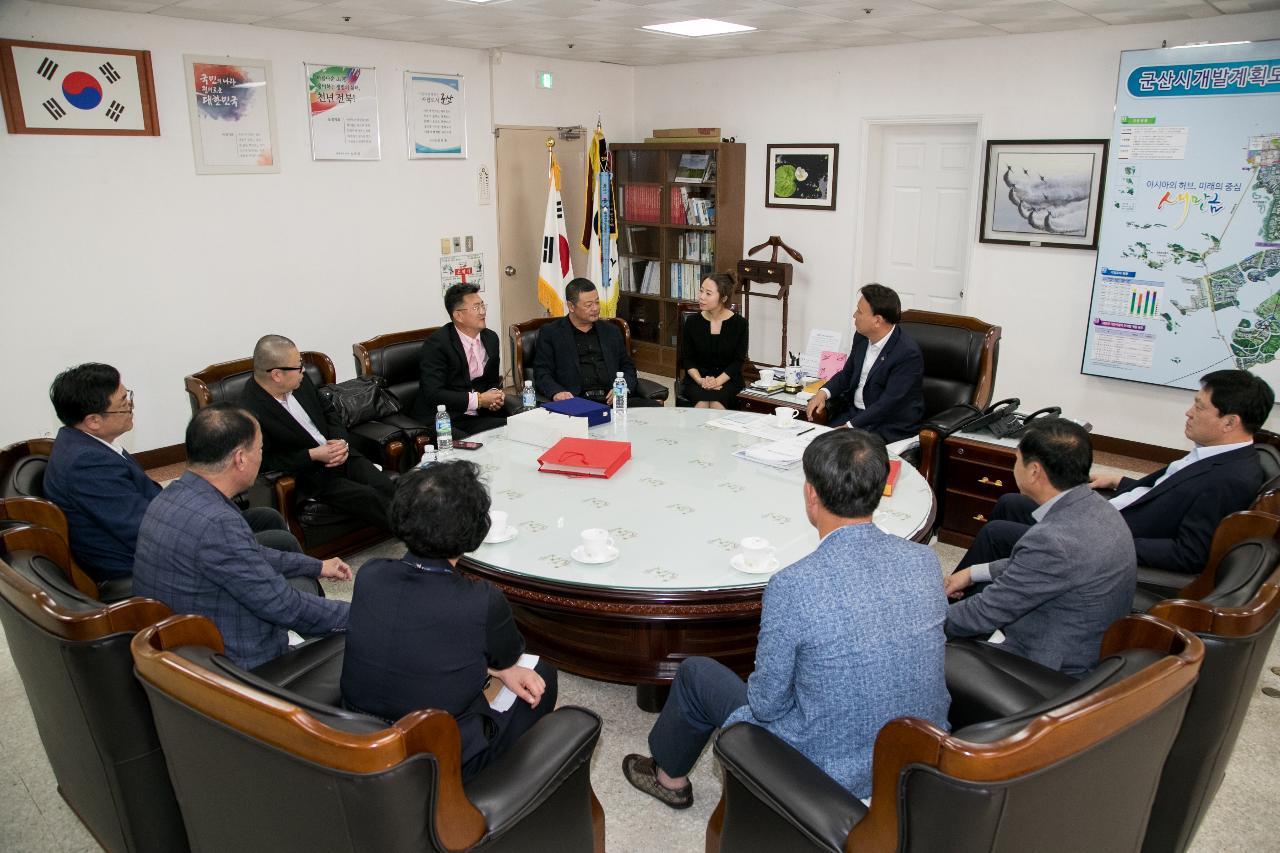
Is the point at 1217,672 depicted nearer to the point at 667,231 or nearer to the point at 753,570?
the point at 753,570

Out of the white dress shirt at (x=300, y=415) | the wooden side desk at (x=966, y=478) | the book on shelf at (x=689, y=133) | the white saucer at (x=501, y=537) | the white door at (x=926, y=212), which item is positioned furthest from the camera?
the book on shelf at (x=689, y=133)

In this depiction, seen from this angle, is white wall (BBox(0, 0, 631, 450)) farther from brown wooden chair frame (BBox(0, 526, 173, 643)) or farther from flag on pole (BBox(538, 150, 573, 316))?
brown wooden chair frame (BBox(0, 526, 173, 643))

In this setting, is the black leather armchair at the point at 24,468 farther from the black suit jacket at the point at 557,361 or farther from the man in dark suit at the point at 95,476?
the black suit jacket at the point at 557,361

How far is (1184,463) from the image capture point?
10.1 feet

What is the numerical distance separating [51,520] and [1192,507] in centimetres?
335

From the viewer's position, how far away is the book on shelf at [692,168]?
7.27m

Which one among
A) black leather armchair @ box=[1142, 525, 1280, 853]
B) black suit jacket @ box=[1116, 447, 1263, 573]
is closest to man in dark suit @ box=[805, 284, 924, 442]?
black suit jacket @ box=[1116, 447, 1263, 573]

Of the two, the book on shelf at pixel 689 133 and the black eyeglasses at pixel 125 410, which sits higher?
the book on shelf at pixel 689 133

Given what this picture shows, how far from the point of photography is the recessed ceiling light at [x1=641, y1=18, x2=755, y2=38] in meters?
5.41

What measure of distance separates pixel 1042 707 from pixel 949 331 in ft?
10.7

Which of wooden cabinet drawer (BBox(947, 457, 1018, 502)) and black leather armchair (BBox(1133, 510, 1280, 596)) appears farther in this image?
wooden cabinet drawer (BBox(947, 457, 1018, 502))

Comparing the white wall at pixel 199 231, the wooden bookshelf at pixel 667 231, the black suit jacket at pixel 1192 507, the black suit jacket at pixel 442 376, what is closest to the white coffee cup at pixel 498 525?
the black suit jacket at pixel 442 376

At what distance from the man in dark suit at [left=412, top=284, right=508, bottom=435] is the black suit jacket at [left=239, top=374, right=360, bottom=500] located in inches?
27.6

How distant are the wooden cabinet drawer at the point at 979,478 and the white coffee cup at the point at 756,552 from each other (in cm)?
174
